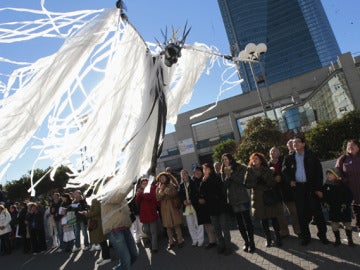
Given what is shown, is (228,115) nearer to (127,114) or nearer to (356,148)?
(356,148)

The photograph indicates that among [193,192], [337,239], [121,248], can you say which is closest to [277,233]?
[337,239]

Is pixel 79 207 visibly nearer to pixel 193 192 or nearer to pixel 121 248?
pixel 193 192

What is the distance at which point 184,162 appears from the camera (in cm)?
4575

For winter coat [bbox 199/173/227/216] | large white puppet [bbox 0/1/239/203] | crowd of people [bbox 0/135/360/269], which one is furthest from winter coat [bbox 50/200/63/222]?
large white puppet [bbox 0/1/239/203]

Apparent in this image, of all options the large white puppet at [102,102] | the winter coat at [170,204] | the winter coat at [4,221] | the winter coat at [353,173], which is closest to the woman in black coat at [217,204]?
the winter coat at [170,204]

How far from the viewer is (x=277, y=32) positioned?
5782 inches

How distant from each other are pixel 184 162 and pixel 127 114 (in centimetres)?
4397

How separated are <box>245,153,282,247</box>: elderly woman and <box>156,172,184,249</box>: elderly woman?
76.8 inches

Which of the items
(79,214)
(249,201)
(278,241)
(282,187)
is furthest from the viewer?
(79,214)

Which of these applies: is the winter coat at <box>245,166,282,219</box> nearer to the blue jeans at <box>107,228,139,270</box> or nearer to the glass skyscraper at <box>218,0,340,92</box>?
the blue jeans at <box>107,228,139,270</box>

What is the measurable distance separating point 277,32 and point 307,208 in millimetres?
154295

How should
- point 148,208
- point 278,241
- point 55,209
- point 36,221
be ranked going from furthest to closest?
point 36,221, point 55,209, point 148,208, point 278,241

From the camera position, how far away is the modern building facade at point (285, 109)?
1081 inches

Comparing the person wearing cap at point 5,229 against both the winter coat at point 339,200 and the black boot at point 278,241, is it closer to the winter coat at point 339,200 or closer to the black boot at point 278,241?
the black boot at point 278,241
